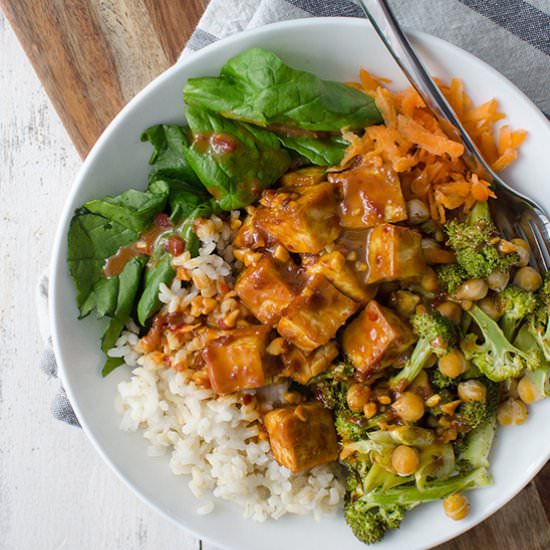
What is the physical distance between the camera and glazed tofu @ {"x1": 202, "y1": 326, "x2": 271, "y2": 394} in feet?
10.4

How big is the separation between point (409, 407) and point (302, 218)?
1009 millimetres

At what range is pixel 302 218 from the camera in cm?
312

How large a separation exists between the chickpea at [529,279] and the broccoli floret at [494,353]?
25 cm

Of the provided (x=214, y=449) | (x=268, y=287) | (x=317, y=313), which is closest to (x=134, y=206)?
(x=268, y=287)

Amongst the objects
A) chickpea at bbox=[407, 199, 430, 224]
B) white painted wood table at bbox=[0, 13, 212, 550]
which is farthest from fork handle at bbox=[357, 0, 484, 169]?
white painted wood table at bbox=[0, 13, 212, 550]

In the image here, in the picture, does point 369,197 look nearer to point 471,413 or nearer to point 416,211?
point 416,211

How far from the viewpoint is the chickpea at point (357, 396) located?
3.20 metres

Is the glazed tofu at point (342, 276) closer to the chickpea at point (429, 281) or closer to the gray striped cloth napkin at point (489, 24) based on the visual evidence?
the chickpea at point (429, 281)

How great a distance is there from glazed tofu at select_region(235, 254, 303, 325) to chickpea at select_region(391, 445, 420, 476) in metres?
0.85

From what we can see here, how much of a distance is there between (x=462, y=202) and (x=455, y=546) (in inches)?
80.8

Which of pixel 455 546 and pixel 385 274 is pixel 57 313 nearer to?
pixel 385 274

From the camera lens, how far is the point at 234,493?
3443mm

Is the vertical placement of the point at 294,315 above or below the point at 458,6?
below

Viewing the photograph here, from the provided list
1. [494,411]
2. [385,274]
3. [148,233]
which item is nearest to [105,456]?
[148,233]
